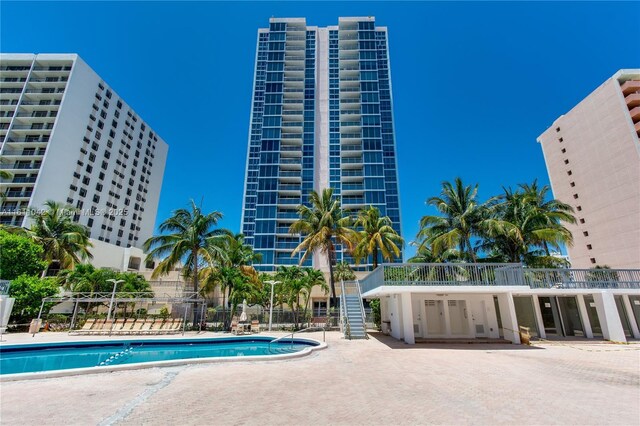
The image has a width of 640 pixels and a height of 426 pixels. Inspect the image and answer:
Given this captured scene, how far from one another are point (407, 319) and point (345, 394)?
967 centimetres

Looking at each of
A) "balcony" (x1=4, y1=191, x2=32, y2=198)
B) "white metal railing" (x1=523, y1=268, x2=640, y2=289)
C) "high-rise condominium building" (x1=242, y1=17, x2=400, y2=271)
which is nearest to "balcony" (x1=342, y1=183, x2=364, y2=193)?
"high-rise condominium building" (x1=242, y1=17, x2=400, y2=271)

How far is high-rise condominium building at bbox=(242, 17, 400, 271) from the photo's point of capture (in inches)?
2014

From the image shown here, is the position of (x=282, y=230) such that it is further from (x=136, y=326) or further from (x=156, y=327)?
(x=136, y=326)

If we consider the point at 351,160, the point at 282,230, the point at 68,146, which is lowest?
the point at 282,230

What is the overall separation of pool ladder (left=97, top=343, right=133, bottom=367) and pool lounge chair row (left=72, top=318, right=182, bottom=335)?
14.9 feet

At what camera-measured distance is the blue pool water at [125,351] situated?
12203mm

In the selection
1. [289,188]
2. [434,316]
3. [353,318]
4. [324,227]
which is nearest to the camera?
[434,316]

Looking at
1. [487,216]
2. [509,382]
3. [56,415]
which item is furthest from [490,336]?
[56,415]

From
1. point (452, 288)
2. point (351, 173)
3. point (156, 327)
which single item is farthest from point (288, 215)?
point (452, 288)

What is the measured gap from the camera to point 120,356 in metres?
13.6

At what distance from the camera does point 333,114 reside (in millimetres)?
59719

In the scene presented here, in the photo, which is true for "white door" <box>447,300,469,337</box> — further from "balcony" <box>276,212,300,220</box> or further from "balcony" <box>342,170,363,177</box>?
"balcony" <box>342,170,363,177</box>

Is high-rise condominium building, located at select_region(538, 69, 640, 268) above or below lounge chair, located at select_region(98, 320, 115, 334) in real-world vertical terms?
above

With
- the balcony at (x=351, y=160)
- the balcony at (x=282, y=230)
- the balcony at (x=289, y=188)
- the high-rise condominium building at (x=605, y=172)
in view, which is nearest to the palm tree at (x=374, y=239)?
the balcony at (x=282, y=230)
